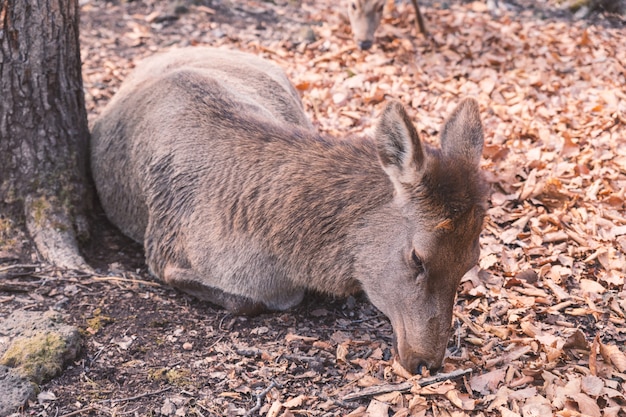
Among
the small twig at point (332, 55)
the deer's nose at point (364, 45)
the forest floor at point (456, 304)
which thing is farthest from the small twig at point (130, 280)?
the deer's nose at point (364, 45)

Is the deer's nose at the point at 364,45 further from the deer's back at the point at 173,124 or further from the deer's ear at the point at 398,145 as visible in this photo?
the deer's ear at the point at 398,145

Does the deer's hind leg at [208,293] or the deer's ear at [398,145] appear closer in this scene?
the deer's ear at [398,145]

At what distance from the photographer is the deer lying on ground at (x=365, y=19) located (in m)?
8.85

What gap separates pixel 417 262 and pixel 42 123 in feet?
10.6

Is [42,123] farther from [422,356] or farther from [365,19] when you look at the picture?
[365,19]

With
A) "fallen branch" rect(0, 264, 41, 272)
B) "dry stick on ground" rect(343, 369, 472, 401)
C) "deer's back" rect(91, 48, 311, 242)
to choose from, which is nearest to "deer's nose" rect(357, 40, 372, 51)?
"deer's back" rect(91, 48, 311, 242)

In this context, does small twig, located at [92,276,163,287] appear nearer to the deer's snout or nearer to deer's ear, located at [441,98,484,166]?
the deer's snout

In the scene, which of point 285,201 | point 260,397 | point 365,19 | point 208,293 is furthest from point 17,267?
point 365,19

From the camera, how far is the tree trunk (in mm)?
5320

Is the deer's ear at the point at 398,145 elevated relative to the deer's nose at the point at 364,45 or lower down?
elevated

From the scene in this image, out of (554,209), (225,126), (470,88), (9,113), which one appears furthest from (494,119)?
(9,113)

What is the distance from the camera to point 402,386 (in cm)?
406

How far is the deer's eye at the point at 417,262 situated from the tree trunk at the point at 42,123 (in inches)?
103

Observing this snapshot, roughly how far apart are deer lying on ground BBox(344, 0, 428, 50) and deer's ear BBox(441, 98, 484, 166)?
15.0 feet
